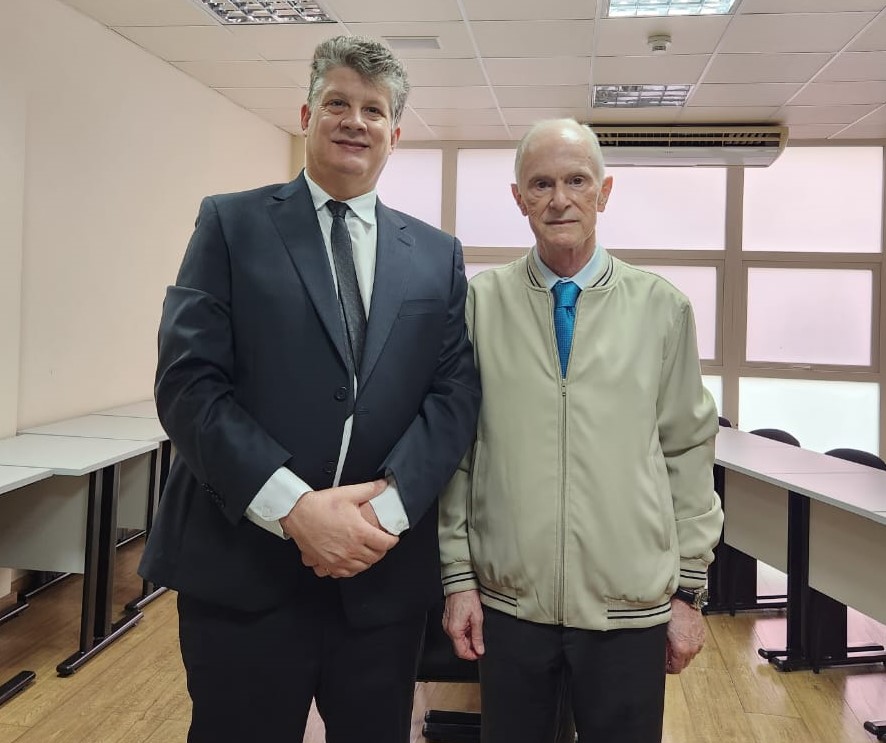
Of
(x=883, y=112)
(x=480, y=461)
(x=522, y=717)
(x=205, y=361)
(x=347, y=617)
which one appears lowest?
(x=522, y=717)

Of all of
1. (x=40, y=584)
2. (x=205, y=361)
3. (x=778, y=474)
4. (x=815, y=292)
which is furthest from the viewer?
(x=815, y=292)

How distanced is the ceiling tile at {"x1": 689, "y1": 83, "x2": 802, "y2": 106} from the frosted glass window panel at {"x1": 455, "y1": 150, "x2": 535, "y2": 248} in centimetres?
200

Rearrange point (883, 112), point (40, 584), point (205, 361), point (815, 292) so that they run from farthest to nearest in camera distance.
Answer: point (815, 292) → point (883, 112) → point (40, 584) → point (205, 361)

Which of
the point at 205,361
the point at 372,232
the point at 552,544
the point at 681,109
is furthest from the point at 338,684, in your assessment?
the point at 681,109

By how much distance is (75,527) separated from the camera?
10.4 ft

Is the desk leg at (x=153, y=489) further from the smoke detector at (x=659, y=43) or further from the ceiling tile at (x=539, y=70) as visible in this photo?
the smoke detector at (x=659, y=43)

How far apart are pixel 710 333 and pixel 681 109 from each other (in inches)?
83.0

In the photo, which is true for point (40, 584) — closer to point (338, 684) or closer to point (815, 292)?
point (338, 684)

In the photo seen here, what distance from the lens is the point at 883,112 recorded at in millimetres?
5629

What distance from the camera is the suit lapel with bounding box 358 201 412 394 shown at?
52.9 inches

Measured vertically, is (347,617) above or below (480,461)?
below

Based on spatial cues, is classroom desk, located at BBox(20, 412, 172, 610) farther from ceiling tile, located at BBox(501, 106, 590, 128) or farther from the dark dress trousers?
ceiling tile, located at BBox(501, 106, 590, 128)

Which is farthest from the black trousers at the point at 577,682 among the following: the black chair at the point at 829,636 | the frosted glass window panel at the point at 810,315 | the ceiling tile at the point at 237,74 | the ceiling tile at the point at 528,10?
the frosted glass window panel at the point at 810,315

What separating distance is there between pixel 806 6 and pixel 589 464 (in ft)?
11.5
